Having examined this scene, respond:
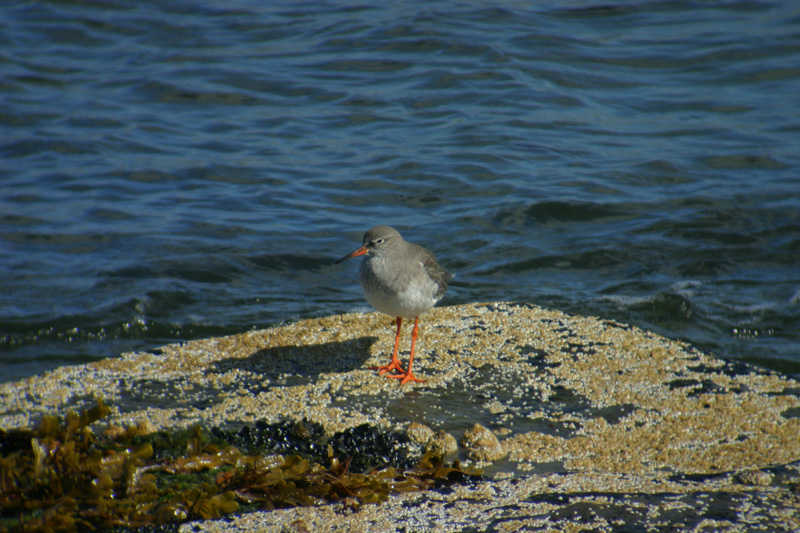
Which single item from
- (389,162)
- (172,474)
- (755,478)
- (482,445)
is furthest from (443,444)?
(389,162)

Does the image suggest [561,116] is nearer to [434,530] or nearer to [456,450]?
[456,450]

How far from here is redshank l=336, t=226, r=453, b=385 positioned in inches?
199

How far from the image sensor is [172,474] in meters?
3.36

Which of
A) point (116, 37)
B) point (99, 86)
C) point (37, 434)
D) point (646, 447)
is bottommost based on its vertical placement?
point (646, 447)

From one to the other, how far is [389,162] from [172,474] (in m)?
7.28

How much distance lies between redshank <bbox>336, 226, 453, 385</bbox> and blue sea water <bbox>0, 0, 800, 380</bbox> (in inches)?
65.4

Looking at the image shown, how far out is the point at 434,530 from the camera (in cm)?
282

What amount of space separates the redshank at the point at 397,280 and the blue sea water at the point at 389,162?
5.45 ft

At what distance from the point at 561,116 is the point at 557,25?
363 centimetres

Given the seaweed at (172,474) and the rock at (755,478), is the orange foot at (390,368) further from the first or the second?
the rock at (755,478)

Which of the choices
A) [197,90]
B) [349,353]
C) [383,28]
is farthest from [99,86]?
[349,353]

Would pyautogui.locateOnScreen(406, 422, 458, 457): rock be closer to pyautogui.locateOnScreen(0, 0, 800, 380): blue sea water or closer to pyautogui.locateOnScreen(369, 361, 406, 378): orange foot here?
pyautogui.locateOnScreen(369, 361, 406, 378): orange foot

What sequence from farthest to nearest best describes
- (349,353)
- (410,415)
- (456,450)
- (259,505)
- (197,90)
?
(197,90) → (349,353) → (410,415) → (456,450) → (259,505)

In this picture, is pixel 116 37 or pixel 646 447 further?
pixel 116 37
